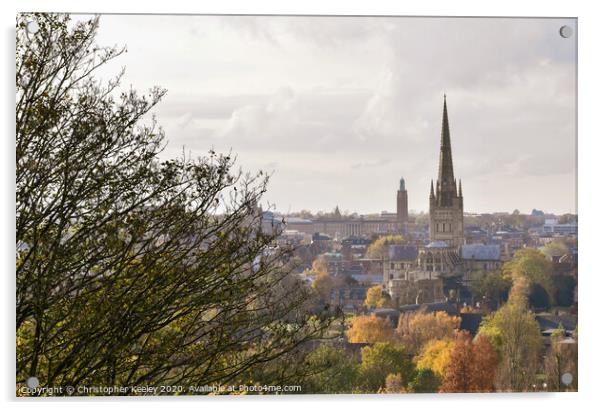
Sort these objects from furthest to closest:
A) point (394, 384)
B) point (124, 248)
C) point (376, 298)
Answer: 1. point (376, 298)
2. point (394, 384)
3. point (124, 248)

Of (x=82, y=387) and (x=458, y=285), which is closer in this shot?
(x=82, y=387)

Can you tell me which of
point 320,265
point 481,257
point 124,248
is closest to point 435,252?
point 481,257

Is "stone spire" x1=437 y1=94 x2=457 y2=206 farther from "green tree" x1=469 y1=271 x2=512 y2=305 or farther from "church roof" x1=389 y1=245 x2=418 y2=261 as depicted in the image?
"green tree" x1=469 y1=271 x2=512 y2=305

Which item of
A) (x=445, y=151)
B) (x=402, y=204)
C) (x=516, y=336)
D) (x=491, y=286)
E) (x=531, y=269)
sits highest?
(x=445, y=151)

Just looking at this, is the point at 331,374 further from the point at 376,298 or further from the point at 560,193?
the point at 560,193

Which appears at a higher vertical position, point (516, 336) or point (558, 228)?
point (558, 228)

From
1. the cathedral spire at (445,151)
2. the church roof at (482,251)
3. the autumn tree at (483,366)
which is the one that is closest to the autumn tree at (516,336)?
the autumn tree at (483,366)
